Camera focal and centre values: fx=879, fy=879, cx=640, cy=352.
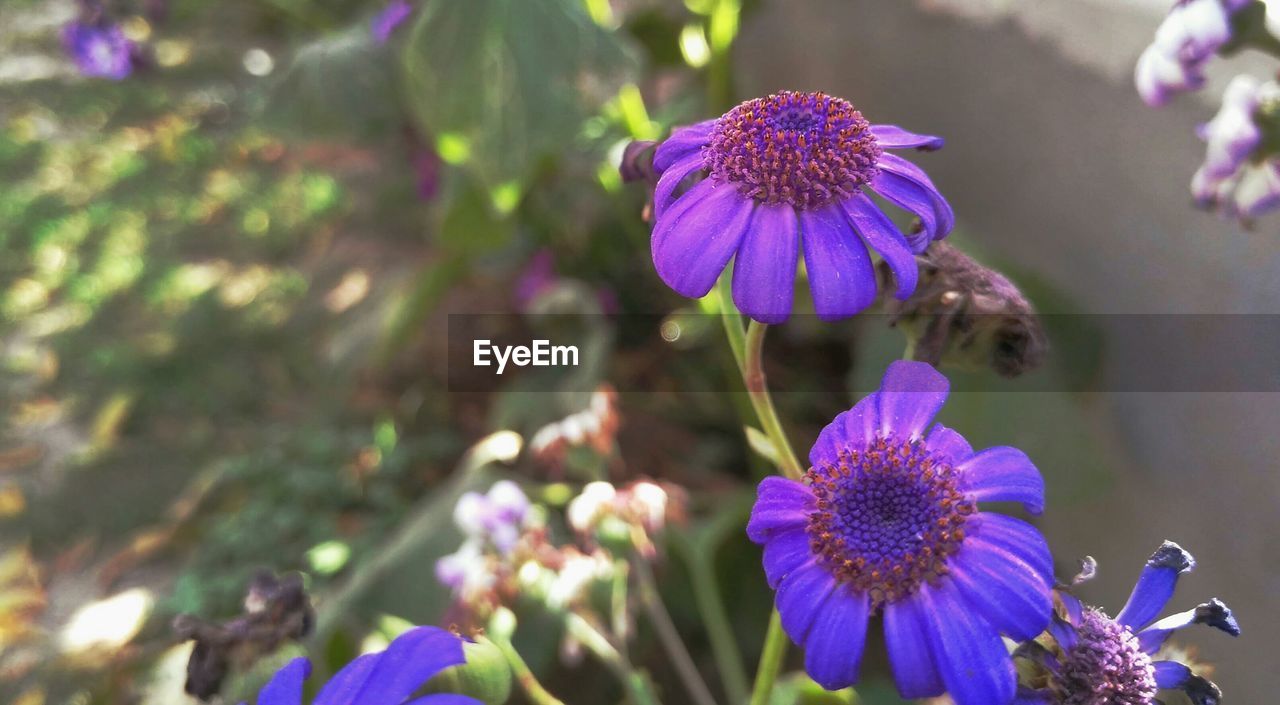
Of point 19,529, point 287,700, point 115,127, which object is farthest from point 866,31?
point 115,127

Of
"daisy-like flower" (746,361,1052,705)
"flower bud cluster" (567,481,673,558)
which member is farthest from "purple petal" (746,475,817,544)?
"flower bud cluster" (567,481,673,558)

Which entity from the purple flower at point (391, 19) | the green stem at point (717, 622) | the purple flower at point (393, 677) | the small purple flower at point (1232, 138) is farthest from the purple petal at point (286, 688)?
the purple flower at point (391, 19)

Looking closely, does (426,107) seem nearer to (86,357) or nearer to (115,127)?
(86,357)

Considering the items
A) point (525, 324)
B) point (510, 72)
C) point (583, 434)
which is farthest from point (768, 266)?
point (525, 324)

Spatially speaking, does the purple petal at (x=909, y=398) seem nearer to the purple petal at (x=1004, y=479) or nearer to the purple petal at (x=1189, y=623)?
the purple petal at (x=1004, y=479)

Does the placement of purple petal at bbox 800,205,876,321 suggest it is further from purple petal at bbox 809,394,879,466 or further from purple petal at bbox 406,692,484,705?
purple petal at bbox 406,692,484,705

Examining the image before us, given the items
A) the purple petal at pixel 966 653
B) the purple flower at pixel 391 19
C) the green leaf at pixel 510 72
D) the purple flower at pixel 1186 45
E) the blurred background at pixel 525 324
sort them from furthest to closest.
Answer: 1. the purple flower at pixel 391 19
2. the green leaf at pixel 510 72
3. the blurred background at pixel 525 324
4. the purple flower at pixel 1186 45
5. the purple petal at pixel 966 653

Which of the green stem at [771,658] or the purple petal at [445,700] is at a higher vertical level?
the purple petal at [445,700]
